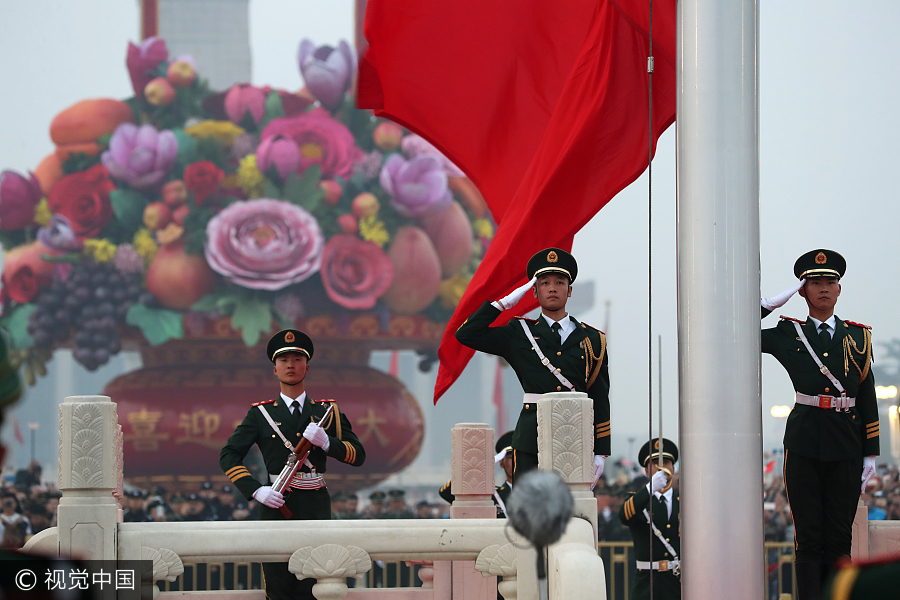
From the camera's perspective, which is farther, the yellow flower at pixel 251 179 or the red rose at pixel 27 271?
the yellow flower at pixel 251 179

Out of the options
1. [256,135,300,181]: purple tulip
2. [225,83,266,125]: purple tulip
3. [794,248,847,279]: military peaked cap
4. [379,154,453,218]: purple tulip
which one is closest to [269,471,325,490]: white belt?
[794,248,847,279]: military peaked cap

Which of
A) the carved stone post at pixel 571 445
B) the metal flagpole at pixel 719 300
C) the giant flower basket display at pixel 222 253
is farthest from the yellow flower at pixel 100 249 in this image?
the metal flagpole at pixel 719 300

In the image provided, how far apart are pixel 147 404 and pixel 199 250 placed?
6.95 feet

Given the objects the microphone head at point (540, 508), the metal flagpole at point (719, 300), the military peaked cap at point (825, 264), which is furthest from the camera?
the military peaked cap at point (825, 264)

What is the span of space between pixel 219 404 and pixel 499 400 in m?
3.67

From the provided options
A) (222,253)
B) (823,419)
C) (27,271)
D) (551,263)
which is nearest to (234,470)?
(551,263)

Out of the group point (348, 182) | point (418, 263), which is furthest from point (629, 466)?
point (348, 182)

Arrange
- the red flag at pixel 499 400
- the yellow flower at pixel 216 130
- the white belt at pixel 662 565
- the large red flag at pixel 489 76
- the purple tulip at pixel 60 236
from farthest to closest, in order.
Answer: the yellow flower at pixel 216 130, the red flag at pixel 499 400, the purple tulip at pixel 60 236, the white belt at pixel 662 565, the large red flag at pixel 489 76

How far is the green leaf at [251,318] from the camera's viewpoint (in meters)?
13.2

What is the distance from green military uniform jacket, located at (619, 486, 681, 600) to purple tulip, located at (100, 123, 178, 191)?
9.71m

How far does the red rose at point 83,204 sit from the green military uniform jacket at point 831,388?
10998 millimetres

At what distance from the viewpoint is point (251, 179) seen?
1348 cm

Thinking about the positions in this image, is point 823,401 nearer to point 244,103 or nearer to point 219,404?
point 219,404

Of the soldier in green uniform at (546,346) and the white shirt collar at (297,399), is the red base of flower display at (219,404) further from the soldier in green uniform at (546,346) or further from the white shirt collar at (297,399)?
the soldier in green uniform at (546,346)
